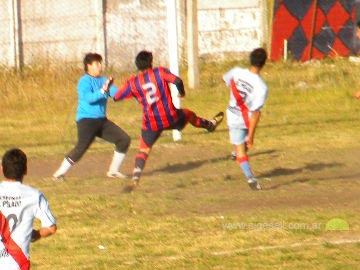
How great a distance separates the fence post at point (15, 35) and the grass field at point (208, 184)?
0.96 metres

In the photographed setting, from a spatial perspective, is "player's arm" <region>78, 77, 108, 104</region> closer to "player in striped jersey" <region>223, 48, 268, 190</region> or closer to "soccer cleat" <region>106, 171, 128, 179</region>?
"soccer cleat" <region>106, 171, 128, 179</region>

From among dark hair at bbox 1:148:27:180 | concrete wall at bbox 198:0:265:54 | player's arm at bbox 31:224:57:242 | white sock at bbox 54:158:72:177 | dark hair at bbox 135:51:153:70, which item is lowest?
white sock at bbox 54:158:72:177

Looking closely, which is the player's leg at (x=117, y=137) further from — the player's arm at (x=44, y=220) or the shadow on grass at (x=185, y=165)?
the player's arm at (x=44, y=220)

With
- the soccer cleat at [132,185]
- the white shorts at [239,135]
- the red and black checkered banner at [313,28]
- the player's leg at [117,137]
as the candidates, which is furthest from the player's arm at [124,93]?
the red and black checkered banner at [313,28]

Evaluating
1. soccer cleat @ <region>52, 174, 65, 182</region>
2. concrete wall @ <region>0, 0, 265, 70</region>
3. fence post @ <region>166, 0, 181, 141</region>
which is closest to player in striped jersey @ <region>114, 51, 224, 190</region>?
soccer cleat @ <region>52, 174, 65, 182</region>

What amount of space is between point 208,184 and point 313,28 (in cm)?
1246

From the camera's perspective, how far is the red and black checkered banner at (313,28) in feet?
88.1

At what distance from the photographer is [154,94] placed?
14.2 meters

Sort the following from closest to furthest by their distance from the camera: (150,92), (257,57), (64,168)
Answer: (257,57) → (150,92) → (64,168)

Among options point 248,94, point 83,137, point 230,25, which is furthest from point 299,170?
point 230,25

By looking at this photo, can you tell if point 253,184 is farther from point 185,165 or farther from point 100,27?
point 100,27

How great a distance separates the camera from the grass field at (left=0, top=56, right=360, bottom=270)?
10.8m

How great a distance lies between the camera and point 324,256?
10.4 metres

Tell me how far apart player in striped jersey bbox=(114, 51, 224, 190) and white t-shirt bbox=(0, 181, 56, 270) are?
20.7ft
